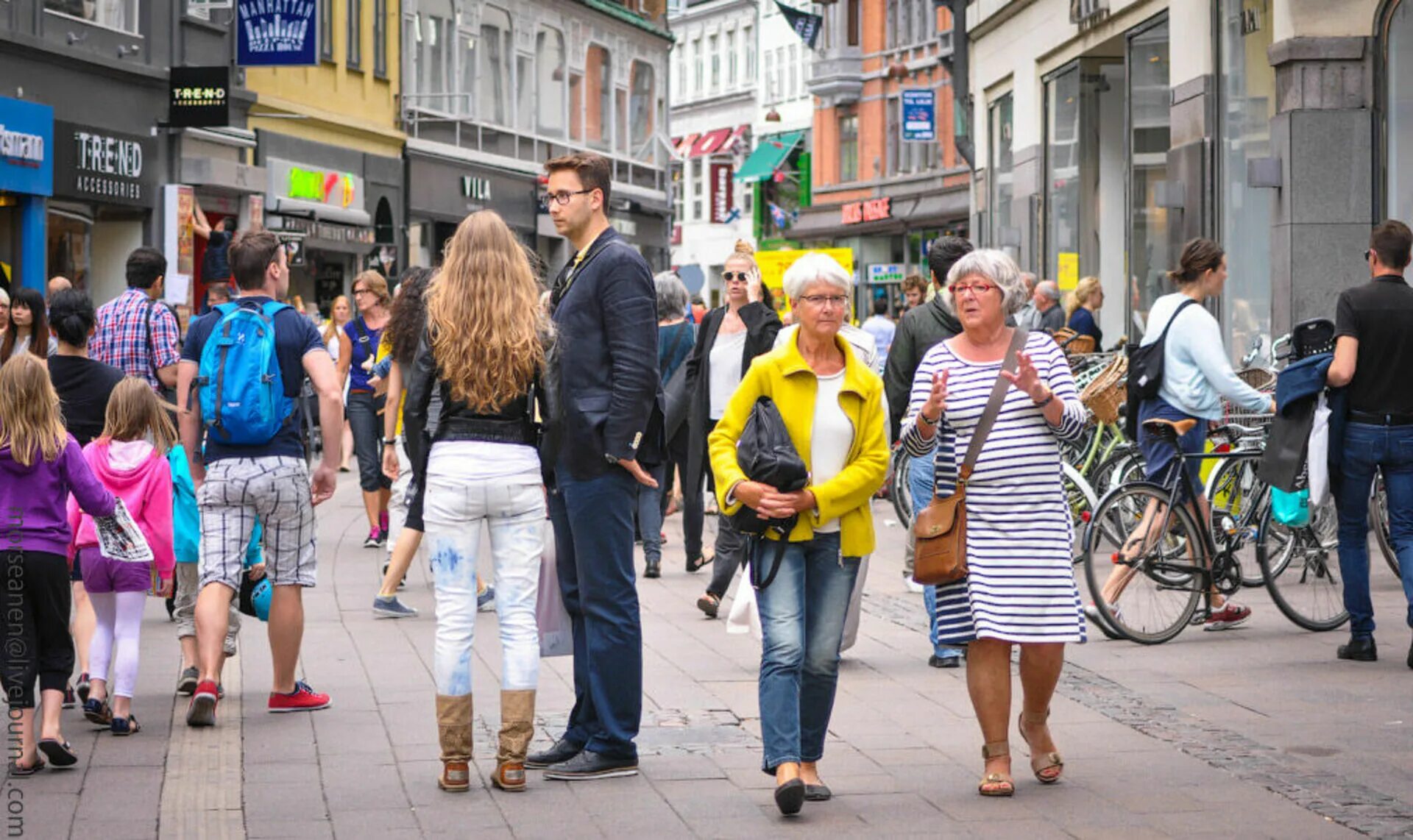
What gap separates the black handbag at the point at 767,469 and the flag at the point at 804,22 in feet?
188

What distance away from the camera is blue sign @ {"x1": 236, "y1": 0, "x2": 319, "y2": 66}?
27797 millimetres

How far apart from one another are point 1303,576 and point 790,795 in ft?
18.2

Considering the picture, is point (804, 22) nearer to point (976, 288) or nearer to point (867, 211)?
point (867, 211)

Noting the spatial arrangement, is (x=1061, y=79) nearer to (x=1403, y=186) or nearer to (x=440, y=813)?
(x=1403, y=186)

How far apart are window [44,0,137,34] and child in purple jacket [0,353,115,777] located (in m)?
17.3

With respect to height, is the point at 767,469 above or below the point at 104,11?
below

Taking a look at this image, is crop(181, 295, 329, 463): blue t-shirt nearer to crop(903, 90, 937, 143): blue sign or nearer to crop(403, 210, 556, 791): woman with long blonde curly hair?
crop(403, 210, 556, 791): woman with long blonde curly hair

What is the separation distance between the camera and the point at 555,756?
24.3ft

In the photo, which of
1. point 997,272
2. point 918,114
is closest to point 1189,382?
point 997,272

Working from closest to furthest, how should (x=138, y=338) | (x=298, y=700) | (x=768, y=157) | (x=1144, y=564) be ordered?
(x=298, y=700) → (x=1144, y=564) → (x=138, y=338) → (x=768, y=157)

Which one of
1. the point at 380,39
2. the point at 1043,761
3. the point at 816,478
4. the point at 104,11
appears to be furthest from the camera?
the point at 380,39

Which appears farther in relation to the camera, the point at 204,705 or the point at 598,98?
the point at 598,98

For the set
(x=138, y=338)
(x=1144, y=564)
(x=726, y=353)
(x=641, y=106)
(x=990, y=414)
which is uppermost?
(x=641, y=106)

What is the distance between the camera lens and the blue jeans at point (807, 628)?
6.79 m
